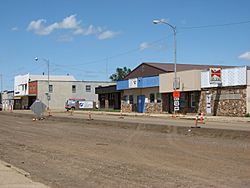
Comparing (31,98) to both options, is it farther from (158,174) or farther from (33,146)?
(158,174)

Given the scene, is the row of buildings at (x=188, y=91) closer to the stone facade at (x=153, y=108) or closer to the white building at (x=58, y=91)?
the stone facade at (x=153, y=108)

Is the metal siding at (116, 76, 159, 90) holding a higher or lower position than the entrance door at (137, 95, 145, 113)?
higher

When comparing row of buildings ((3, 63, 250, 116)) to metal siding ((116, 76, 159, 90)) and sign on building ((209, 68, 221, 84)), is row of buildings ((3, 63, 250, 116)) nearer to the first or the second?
metal siding ((116, 76, 159, 90))

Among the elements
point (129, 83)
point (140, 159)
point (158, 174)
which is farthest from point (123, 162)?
point (129, 83)

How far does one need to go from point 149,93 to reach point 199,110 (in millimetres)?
13326

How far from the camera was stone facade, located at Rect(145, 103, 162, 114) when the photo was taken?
196ft

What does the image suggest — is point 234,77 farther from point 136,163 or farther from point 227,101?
point 136,163

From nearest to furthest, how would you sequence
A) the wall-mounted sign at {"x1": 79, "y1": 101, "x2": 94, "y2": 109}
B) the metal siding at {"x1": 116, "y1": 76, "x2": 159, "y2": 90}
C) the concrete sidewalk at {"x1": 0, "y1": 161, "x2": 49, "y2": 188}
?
1. the concrete sidewalk at {"x1": 0, "y1": 161, "x2": 49, "y2": 188}
2. the metal siding at {"x1": 116, "y1": 76, "x2": 159, "y2": 90}
3. the wall-mounted sign at {"x1": 79, "y1": 101, "x2": 94, "y2": 109}

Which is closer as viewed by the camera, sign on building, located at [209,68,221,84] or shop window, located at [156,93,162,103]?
sign on building, located at [209,68,221,84]

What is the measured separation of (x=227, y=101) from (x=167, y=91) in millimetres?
11436

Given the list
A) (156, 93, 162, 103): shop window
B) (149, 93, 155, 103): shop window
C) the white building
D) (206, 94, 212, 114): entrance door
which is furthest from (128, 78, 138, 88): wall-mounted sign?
the white building

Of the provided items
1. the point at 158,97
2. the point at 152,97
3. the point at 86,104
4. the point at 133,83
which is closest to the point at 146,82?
the point at 152,97

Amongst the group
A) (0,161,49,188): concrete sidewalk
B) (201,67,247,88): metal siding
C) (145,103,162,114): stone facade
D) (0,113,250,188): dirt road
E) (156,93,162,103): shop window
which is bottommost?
(0,113,250,188): dirt road

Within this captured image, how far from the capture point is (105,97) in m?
82.9
